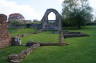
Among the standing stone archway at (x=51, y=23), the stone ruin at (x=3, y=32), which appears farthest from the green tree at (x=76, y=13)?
the stone ruin at (x=3, y=32)

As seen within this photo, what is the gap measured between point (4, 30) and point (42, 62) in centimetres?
573

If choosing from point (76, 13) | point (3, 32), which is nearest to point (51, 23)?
point (76, 13)

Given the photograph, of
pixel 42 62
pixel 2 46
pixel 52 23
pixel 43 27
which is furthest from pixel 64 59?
pixel 52 23

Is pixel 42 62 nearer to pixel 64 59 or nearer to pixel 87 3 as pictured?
pixel 64 59

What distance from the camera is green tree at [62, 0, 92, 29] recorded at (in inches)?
1951

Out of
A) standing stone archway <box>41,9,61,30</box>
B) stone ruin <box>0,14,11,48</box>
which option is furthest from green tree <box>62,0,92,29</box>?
stone ruin <box>0,14,11,48</box>

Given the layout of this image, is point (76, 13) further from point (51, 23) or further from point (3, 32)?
point (3, 32)

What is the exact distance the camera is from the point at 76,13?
50.5m

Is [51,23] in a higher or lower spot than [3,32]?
higher

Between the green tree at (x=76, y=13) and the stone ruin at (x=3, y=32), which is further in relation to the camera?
the green tree at (x=76, y=13)

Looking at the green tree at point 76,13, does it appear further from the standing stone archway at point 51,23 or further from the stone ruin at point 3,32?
the stone ruin at point 3,32

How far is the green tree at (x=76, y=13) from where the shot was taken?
163 ft

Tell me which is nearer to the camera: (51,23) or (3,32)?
(3,32)

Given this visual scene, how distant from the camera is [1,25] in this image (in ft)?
44.5
